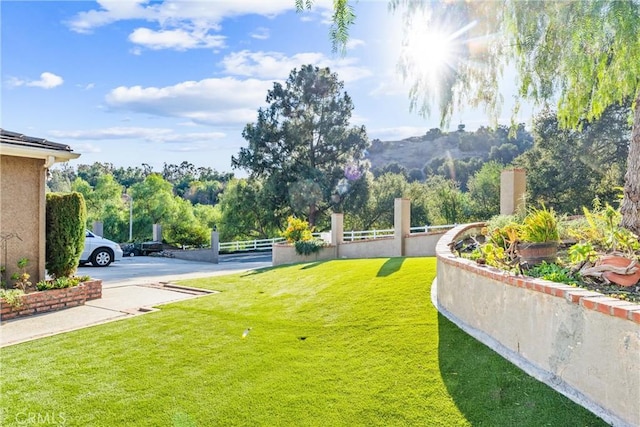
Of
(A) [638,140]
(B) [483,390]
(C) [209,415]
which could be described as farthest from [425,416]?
(A) [638,140]

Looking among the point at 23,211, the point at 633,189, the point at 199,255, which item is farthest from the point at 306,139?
the point at 633,189

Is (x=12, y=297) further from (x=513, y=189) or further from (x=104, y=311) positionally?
(x=513, y=189)

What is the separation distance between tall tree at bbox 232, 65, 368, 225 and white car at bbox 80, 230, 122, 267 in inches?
483

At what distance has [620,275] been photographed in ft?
12.0

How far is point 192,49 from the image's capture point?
43.1 feet

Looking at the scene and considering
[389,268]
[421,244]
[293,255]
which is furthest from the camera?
[293,255]

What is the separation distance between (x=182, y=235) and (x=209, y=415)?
92.4 ft

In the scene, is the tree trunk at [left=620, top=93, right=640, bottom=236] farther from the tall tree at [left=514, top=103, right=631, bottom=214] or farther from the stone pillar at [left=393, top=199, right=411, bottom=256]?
the tall tree at [left=514, top=103, right=631, bottom=214]

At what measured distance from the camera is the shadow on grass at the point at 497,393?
2920 millimetres

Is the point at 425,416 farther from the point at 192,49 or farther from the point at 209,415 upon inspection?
the point at 192,49

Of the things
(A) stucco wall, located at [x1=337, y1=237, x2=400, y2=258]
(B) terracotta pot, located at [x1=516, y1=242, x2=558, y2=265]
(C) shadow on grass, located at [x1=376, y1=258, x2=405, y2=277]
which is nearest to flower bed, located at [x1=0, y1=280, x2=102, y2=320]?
(C) shadow on grass, located at [x1=376, y1=258, x2=405, y2=277]

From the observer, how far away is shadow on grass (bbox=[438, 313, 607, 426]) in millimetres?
2920

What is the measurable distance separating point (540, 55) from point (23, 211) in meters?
9.06

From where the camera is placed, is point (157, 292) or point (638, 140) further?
point (157, 292)
